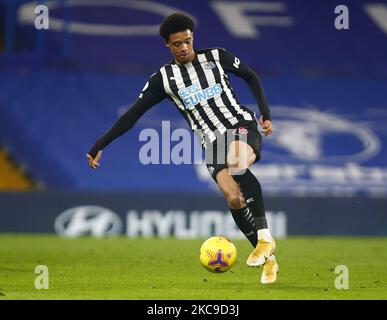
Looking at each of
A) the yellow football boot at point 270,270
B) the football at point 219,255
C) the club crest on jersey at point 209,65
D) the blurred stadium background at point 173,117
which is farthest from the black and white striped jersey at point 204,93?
the blurred stadium background at point 173,117

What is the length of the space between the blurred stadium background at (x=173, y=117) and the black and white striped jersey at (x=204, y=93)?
7017 millimetres

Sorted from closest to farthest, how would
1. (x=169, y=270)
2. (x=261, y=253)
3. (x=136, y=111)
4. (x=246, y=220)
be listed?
(x=261, y=253), (x=246, y=220), (x=136, y=111), (x=169, y=270)

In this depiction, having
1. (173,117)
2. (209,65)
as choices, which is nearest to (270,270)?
(209,65)

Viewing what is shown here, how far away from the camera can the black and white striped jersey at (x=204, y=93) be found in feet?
28.2

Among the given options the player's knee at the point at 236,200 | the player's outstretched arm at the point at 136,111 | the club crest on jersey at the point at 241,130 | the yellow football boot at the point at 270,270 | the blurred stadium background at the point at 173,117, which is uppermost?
the blurred stadium background at the point at 173,117

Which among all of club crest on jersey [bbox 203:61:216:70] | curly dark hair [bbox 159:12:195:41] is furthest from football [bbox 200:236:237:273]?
curly dark hair [bbox 159:12:195:41]

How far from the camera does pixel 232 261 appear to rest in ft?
27.3

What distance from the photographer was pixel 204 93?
862 centimetres

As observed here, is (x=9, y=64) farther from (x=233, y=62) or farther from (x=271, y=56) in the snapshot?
(x=233, y=62)

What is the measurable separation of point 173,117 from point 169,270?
776 centimetres

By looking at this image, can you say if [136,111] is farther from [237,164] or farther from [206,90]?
[237,164]

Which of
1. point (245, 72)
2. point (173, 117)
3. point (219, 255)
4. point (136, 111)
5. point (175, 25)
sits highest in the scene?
point (173, 117)

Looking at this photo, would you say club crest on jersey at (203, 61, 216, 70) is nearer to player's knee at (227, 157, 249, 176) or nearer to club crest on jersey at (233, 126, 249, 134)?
club crest on jersey at (233, 126, 249, 134)

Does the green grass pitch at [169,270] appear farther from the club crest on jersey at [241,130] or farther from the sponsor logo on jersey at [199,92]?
the sponsor logo on jersey at [199,92]
